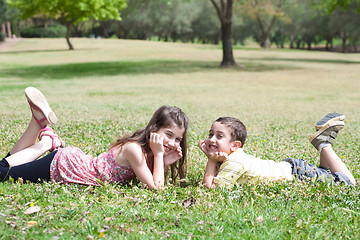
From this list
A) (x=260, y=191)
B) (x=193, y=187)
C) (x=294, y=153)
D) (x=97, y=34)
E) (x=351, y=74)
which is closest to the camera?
(x=260, y=191)

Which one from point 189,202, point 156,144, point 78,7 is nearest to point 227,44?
point 78,7

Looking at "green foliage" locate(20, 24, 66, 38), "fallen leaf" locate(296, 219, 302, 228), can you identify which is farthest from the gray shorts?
"green foliage" locate(20, 24, 66, 38)

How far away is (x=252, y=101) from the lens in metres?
17.5

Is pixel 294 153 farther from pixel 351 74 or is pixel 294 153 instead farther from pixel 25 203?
pixel 351 74

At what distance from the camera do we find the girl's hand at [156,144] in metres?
4.78

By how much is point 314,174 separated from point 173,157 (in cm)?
187

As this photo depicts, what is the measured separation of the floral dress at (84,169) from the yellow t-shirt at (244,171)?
3.88 feet

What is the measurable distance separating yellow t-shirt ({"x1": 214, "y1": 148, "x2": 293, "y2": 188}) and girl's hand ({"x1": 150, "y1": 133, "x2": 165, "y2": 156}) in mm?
755

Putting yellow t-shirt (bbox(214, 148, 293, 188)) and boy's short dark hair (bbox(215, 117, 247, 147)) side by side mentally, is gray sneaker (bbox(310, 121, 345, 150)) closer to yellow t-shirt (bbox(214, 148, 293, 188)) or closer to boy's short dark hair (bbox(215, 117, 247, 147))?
yellow t-shirt (bbox(214, 148, 293, 188))

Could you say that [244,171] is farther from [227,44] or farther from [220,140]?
[227,44]

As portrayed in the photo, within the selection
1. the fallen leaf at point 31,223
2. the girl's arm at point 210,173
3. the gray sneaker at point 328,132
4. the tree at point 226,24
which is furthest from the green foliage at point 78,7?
A: the fallen leaf at point 31,223

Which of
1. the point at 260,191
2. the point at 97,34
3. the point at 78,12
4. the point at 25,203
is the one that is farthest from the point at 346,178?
the point at 97,34

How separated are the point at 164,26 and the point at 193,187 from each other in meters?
82.3

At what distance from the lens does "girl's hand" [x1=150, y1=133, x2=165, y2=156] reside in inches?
188
